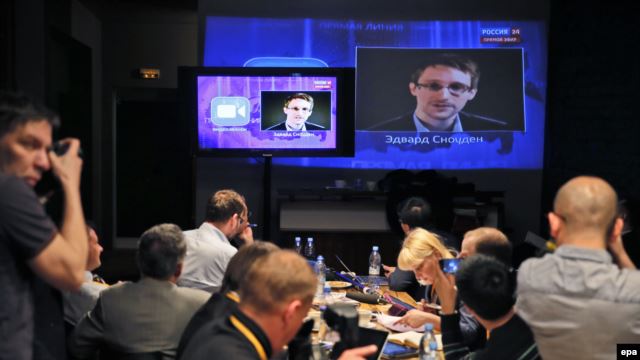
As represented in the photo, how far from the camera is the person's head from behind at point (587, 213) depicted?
5.94 feet

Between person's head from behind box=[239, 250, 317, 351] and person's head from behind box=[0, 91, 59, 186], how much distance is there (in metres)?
0.67

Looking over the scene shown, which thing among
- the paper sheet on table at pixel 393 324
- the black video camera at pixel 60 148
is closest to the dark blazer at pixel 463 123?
the paper sheet on table at pixel 393 324

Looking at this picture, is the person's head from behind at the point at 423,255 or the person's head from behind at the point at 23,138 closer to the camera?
the person's head from behind at the point at 23,138

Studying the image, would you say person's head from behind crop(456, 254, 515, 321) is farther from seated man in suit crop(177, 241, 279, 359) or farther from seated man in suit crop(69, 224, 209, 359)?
seated man in suit crop(69, 224, 209, 359)

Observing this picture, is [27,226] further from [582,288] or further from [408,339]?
[408,339]

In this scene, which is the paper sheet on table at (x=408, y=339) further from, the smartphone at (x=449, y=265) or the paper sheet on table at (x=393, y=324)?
the smartphone at (x=449, y=265)

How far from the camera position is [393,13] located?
6531 mm

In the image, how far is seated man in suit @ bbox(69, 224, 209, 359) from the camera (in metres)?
2.23

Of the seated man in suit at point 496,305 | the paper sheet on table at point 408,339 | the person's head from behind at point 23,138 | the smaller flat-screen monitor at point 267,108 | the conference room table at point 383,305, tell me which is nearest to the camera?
the person's head from behind at point 23,138

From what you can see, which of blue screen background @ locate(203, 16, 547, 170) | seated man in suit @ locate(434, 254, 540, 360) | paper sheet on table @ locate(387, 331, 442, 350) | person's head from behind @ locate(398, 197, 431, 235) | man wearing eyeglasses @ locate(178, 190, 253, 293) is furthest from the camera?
blue screen background @ locate(203, 16, 547, 170)

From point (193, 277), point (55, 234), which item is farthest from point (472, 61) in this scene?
point (55, 234)

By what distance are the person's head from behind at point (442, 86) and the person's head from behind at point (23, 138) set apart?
519cm

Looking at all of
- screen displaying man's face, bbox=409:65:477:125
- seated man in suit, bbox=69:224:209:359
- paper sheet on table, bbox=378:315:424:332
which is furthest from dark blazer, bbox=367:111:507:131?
seated man in suit, bbox=69:224:209:359

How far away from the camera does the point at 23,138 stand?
64.8 inches
